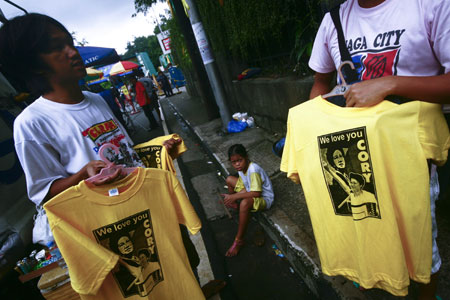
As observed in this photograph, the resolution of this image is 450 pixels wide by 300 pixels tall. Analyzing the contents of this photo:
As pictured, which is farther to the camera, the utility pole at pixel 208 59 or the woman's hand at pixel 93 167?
the utility pole at pixel 208 59

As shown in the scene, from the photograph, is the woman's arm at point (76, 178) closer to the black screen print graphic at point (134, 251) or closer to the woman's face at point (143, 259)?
the black screen print graphic at point (134, 251)

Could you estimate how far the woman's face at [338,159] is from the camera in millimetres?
1151

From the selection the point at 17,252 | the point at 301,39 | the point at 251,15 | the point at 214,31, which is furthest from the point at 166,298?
the point at 214,31

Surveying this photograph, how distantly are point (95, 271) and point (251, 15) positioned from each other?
464cm

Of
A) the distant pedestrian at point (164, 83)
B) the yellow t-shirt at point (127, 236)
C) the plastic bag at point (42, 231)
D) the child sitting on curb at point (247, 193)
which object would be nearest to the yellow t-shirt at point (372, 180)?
the yellow t-shirt at point (127, 236)

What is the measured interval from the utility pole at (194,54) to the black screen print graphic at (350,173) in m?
6.93

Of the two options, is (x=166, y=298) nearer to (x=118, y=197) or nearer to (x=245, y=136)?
(x=118, y=197)

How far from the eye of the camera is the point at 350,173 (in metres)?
1.15

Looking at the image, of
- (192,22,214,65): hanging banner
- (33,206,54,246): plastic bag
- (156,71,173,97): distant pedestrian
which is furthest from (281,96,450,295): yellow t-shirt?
(156,71,173,97): distant pedestrian

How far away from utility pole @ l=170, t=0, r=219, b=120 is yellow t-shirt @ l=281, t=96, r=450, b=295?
22.2 feet

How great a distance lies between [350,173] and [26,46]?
6.37 feet

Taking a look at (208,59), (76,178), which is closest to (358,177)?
(76,178)

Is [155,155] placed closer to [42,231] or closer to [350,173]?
[42,231]

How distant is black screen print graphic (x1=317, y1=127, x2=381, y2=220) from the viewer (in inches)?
43.1
